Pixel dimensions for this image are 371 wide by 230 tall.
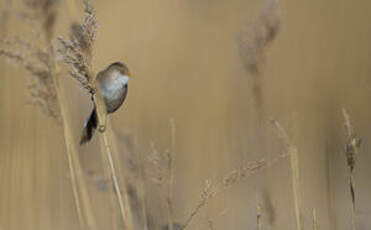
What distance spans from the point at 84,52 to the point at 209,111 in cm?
198

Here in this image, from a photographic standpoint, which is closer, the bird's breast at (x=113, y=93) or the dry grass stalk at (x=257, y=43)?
the bird's breast at (x=113, y=93)

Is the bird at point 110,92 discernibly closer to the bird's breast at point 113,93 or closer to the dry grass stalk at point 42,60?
the bird's breast at point 113,93

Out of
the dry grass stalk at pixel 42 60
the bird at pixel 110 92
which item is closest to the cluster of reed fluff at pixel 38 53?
the dry grass stalk at pixel 42 60

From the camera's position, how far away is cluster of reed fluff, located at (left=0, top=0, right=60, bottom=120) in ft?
4.91

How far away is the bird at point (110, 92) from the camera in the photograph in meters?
1.80

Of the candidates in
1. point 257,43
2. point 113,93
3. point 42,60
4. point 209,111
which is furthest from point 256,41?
point 209,111

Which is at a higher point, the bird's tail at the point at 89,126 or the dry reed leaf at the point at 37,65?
the dry reed leaf at the point at 37,65

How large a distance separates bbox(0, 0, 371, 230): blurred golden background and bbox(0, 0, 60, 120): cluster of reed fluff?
1.63 ft

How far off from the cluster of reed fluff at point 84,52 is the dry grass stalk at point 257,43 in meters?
0.71

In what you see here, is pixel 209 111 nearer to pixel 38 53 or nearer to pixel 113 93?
pixel 113 93

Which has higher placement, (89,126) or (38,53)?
(38,53)

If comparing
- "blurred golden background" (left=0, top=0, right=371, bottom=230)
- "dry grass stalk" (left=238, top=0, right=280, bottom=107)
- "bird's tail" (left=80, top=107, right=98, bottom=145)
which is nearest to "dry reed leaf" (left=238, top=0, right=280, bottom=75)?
"dry grass stalk" (left=238, top=0, right=280, bottom=107)

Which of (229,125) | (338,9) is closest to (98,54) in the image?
(229,125)

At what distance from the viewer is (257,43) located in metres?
1.94
